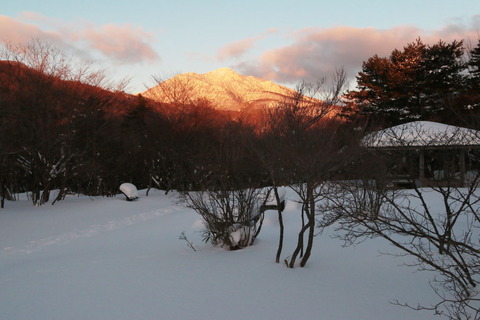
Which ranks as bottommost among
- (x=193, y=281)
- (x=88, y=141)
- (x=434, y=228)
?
(x=193, y=281)

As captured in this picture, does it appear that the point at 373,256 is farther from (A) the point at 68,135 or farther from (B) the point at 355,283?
(A) the point at 68,135

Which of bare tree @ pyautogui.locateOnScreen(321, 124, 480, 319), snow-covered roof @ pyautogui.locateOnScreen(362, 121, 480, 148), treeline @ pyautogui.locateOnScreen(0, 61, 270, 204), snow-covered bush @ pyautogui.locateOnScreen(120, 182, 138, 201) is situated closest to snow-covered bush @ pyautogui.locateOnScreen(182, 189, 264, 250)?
treeline @ pyautogui.locateOnScreen(0, 61, 270, 204)

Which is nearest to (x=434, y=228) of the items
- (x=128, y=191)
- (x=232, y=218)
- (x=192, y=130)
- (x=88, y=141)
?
(x=232, y=218)

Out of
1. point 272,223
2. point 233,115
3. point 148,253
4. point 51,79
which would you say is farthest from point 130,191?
point 233,115

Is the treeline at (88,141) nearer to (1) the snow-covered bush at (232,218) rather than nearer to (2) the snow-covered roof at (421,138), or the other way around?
(1) the snow-covered bush at (232,218)

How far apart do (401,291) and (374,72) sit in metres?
26.4

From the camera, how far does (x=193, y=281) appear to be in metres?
6.91

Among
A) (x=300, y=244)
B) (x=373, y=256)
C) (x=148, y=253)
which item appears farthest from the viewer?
(x=148, y=253)

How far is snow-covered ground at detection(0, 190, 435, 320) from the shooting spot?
559 centimetres

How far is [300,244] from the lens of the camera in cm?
744

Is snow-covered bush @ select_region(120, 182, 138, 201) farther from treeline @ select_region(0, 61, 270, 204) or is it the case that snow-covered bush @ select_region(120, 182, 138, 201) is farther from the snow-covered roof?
the snow-covered roof

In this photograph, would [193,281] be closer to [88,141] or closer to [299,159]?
[299,159]

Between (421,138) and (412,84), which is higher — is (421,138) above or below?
below

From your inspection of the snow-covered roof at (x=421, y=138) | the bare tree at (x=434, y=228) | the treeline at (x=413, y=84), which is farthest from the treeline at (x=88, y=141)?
the treeline at (x=413, y=84)
